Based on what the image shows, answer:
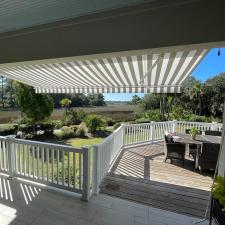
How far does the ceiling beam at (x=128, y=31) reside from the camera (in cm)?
239

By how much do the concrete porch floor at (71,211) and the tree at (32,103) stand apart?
879 cm

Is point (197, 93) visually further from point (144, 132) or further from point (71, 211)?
point (71, 211)

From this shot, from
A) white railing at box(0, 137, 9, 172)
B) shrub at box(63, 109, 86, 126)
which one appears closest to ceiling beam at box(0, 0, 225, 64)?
white railing at box(0, 137, 9, 172)

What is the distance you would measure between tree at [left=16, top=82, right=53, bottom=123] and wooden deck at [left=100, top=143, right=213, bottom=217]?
8027mm

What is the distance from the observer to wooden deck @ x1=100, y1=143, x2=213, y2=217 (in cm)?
423

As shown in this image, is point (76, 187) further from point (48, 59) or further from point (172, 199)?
point (48, 59)

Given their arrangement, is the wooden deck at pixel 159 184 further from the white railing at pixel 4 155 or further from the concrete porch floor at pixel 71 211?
the white railing at pixel 4 155

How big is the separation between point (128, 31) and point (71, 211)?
3.57m

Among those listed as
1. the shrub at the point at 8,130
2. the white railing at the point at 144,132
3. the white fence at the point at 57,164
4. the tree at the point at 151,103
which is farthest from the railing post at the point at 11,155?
the tree at the point at 151,103

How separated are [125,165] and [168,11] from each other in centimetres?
512

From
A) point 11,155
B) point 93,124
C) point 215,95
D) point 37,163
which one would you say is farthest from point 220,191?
point 215,95

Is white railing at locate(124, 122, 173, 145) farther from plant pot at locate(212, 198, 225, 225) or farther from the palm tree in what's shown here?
the palm tree

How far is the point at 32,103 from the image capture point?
12453 mm

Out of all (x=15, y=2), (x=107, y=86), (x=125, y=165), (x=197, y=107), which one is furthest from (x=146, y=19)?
(x=197, y=107)
